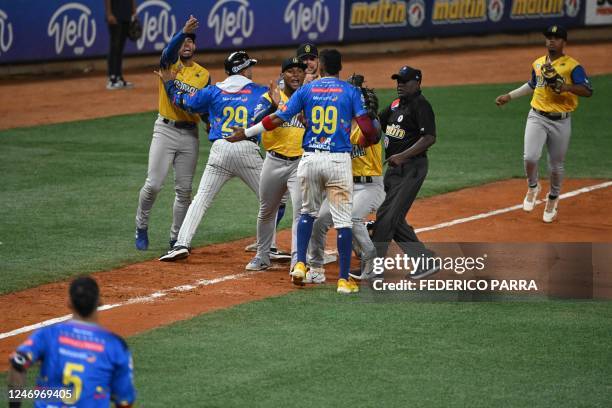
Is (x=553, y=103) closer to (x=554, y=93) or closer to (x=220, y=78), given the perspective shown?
(x=554, y=93)

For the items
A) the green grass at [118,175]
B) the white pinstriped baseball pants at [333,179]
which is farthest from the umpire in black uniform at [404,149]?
the green grass at [118,175]

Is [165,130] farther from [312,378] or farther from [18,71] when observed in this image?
[18,71]

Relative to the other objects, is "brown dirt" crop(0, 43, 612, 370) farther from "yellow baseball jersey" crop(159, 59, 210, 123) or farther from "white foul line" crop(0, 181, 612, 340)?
"yellow baseball jersey" crop(159, 59, 210, 123)

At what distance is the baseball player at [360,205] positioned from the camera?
9.77 meters

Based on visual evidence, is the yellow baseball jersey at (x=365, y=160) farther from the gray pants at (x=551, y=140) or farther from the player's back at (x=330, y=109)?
the gray pants at (x=551, y=140)

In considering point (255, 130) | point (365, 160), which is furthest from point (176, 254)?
point (365, 160)

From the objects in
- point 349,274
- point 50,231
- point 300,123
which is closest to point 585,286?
point 349,274

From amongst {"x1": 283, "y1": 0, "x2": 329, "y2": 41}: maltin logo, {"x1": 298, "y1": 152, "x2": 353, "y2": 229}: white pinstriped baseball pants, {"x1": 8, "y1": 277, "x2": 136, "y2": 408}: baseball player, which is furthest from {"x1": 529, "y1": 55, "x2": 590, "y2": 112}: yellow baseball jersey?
{"x1": 283, "y1": 0, "x2": 329, "y2": 41}: maltin logo

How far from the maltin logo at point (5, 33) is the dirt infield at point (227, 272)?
1178cm

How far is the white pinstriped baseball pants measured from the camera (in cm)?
933

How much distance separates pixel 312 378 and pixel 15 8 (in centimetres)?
1709

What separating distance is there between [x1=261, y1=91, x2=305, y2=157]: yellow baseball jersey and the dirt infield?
1.19m

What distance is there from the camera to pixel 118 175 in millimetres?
15297

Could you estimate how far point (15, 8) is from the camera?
22.4m
